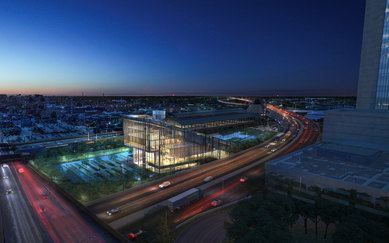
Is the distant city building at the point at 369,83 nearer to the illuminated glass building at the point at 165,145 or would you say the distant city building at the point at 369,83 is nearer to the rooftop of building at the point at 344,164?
the rooftop of building at the point at 344,164

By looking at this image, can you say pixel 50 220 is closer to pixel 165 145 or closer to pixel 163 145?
pixel 163 145

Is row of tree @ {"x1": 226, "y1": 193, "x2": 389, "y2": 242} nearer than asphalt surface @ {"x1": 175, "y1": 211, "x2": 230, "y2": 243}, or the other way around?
row of tree @ {"x1": 226, "y1": 193, "x2": 389, "y2": 242}

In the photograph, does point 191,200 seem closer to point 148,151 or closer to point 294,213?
point 294,213

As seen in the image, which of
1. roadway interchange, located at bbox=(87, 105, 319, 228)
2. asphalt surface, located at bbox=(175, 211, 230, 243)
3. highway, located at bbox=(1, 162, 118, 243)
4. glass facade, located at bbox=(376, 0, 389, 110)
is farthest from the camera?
glass facade, located at bbox=(376, 0, 389, 110)

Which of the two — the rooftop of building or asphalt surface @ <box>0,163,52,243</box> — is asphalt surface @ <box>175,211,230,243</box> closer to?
the rooftop of building

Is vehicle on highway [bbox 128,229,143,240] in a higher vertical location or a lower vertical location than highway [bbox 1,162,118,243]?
higher

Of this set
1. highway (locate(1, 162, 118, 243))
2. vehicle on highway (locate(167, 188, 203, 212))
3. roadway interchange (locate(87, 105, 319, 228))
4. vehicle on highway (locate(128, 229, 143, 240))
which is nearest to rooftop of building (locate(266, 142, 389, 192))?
roadway interchange (locate(87, 105, 319, 228))

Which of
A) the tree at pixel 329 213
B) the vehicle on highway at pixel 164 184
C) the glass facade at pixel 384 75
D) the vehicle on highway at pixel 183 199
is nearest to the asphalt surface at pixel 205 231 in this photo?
the vehicle on highway at pixel 183 199
